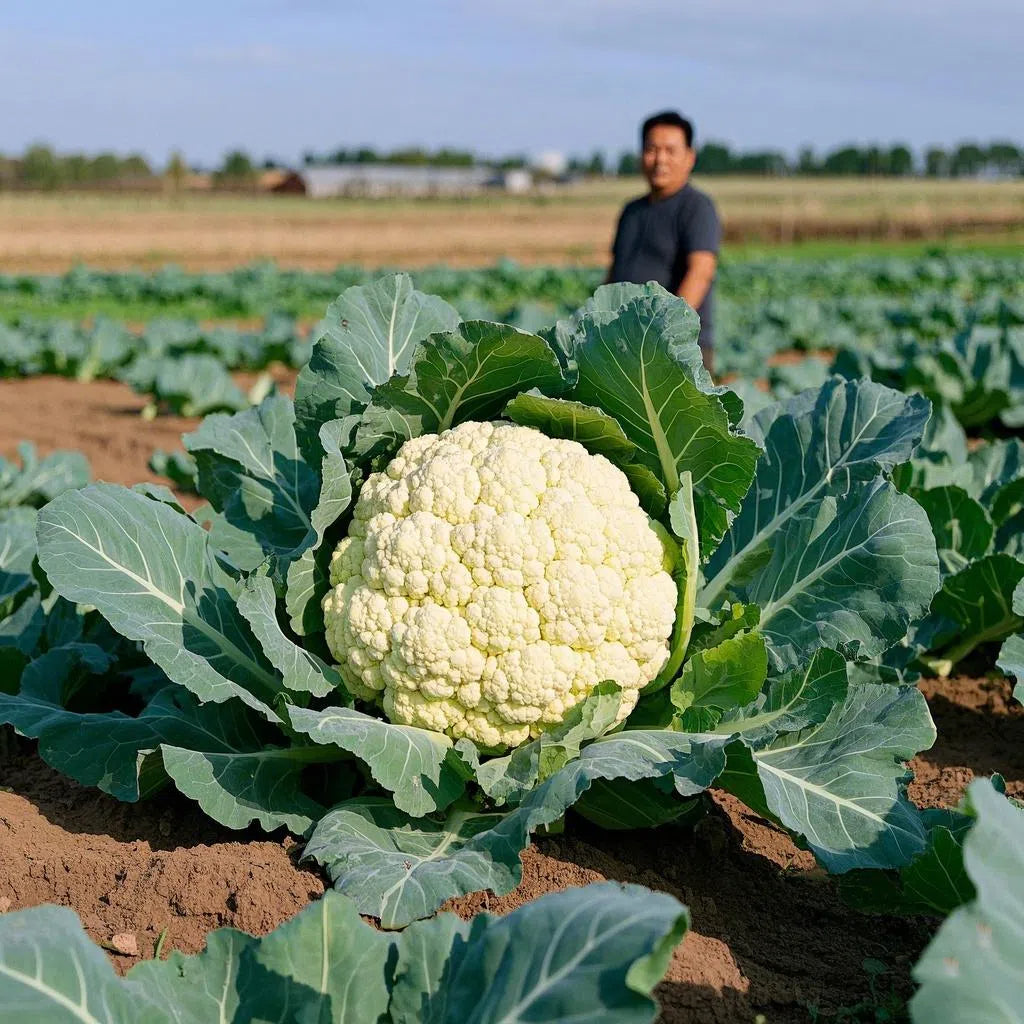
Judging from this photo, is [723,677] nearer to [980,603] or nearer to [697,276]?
[980,603]

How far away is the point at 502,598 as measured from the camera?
9.08 feet

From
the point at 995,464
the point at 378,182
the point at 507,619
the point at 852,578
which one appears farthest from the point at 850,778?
the point at 378,182

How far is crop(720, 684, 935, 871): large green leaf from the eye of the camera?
100 inches

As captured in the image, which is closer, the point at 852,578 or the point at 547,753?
the point at 547,753

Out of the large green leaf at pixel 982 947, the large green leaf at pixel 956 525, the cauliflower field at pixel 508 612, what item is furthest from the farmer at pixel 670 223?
the large green leaf at pixel 982 947

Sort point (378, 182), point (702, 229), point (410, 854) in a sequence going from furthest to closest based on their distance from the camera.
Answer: point (378, 182) < point (702, 229) < point (410, 854)

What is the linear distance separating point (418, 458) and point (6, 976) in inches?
62.2

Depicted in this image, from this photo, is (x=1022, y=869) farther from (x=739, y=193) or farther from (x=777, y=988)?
(x=739, y=193)

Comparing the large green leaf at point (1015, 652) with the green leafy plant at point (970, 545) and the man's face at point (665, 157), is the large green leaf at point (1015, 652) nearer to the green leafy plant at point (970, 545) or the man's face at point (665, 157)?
the green leafy plant at point (970, 545)

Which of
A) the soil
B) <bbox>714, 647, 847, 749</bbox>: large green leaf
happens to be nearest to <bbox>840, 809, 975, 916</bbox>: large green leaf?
the soil

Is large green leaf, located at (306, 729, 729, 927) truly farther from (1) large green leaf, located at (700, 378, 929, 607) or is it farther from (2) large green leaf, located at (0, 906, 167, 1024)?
(1) large green leaf, located at (700, 378, 929, 607)

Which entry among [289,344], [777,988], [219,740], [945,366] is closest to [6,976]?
[219,740]

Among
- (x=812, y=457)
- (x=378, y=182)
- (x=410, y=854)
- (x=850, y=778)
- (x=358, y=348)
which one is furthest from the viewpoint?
(x=378, y=182)

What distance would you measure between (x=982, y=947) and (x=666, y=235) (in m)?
5.24
